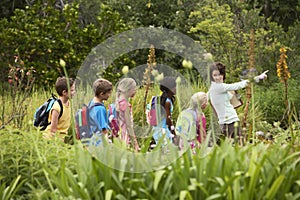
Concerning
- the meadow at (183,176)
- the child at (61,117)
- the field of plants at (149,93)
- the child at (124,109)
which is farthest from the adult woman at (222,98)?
the meadow at (183,176)

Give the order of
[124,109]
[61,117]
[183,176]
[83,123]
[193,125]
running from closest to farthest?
1. [183,176]
2. [193,125]
3. [124,109]
4. [83,123]
5. [61,117]

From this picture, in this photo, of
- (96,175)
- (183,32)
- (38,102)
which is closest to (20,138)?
(96,175)

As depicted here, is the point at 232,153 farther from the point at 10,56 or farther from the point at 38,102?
the point at 10,56

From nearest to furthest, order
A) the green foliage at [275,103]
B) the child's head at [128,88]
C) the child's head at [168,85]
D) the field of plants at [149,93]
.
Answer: the field of plants at [149,93], the child's head at [128,88], the child's head at [168,85], the green foliage at [275,103]

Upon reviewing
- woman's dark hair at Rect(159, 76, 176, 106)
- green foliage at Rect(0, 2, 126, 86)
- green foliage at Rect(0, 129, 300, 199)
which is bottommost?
green foliage at Rect(0, 129, 300, 199)

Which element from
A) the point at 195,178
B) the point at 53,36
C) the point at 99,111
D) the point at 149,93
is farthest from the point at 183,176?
the point at 53,36

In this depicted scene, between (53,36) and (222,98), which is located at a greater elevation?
(53,36)

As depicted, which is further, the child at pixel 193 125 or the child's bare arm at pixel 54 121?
the child's bare arm at pixel 54 121

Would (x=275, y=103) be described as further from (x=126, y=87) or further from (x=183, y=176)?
(x=183, y=176)

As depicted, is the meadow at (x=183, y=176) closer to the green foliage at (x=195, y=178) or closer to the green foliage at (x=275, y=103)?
the green foliage at (x=195, y=178)

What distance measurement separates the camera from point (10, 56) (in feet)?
47.1

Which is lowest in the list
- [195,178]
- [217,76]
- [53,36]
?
[195,178]

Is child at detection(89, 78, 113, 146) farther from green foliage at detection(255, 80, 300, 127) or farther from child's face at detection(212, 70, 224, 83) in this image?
Result: green foliage at detection(255, 80, 300, 127)

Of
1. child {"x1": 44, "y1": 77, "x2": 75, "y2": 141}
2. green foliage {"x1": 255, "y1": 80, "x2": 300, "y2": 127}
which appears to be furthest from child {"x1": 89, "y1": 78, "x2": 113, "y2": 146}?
green foliage {"x1": 255, "y1": 80, "x2": 300, "y2": 127}
